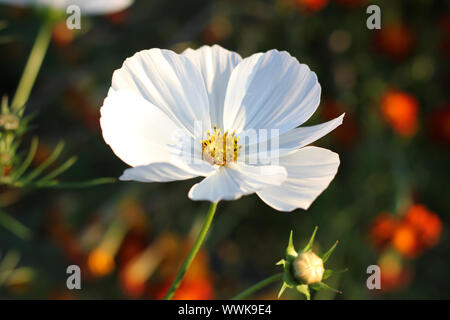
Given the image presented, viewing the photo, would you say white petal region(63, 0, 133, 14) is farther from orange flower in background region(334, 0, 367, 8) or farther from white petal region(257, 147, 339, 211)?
orange flower in background region(334, 0, 367, 8)

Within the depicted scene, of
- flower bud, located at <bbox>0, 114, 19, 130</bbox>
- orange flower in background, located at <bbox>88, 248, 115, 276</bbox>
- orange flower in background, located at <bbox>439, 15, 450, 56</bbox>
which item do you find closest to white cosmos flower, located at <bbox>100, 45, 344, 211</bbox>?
flower bud, located at <bbox>0, 114, 19, 130</bbox>

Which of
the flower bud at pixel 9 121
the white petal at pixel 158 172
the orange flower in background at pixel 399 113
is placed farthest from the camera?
the orange flower in background at pixel 399 113

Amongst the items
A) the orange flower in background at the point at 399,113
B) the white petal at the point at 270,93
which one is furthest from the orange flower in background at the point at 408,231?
the white petal at the point at 270,93

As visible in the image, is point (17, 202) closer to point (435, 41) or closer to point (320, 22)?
point (320, 22)

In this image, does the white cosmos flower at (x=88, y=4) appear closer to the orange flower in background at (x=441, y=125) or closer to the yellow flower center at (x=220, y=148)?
the yellow flower center at (x=220, y=148)

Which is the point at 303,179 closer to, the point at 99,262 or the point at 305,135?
the point at 305,135

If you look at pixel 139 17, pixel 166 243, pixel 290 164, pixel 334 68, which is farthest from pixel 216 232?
pixel 290 164

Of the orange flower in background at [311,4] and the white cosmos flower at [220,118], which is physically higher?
the orange flower in background at [311,4]
